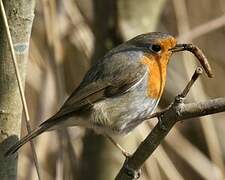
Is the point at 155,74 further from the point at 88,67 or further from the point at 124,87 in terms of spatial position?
the point at 88,67

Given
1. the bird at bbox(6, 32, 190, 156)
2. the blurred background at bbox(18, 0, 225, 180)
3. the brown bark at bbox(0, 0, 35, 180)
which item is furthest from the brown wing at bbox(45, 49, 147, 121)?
the brown bark at bbox(0, 0, 35, 180)

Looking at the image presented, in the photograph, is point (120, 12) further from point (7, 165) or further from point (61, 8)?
point (7, 165)

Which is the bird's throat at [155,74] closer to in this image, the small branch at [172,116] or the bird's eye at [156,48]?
the bird's eye at [156,48]

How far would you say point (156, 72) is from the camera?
7.12 ft

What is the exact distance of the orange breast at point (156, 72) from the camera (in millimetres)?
2133

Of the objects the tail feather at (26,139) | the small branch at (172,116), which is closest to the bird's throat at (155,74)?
the tail feather at (26,139)

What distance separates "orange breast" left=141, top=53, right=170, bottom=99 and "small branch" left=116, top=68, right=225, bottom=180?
618 mm

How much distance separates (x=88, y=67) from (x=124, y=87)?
0.64 meters

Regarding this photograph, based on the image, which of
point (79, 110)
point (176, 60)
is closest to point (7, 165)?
point (79, 110)

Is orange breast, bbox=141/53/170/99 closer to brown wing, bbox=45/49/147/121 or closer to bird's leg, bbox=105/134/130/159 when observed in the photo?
brown wing, bbox=45/49/147/121

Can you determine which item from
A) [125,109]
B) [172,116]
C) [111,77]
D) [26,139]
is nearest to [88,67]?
[111,77]

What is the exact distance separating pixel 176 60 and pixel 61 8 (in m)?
0.86

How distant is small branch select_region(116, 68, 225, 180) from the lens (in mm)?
1279

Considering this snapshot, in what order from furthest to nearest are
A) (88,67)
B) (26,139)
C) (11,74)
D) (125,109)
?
(88,67) < (125,109) < (26,139) < (11,74)
